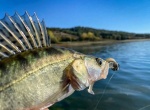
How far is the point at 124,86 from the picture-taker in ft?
38.2

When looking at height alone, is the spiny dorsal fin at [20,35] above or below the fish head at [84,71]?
above

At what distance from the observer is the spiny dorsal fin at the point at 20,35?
3.64 m

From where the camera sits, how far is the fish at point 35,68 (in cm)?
337

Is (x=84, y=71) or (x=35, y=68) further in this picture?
(x=84, y=71)

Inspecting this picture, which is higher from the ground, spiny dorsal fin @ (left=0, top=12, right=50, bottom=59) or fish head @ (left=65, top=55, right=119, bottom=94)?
spiny dorsal fin @ (left=0, top=12, right=50, bottom=59)

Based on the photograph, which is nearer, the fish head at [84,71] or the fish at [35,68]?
the fish at [35,68]

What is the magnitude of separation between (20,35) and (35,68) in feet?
1.96

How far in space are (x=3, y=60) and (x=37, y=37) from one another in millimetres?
642

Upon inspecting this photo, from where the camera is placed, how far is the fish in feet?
11.1

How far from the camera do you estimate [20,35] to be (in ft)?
12.4

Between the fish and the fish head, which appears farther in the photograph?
the fish head

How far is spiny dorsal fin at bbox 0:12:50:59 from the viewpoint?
3637 millimetres

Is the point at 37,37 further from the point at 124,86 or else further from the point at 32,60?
the point at 124,86

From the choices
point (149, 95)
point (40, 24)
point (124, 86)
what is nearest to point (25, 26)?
point (40, 24)
